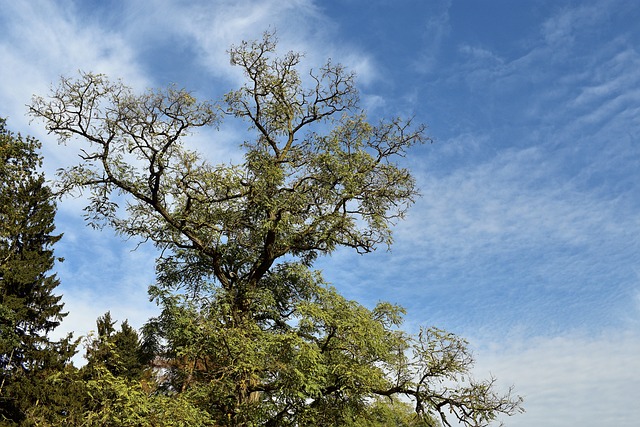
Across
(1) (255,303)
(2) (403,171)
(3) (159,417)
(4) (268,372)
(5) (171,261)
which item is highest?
(2) (403,171)

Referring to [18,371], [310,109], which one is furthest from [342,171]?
[18,371]

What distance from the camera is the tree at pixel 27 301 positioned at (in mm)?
31359

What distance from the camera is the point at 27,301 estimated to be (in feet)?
117

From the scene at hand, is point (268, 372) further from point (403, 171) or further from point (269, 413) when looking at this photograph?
point (403, 171)

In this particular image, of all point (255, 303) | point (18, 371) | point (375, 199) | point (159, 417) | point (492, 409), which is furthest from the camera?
point (18, 371)

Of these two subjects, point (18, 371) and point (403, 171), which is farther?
point (18, 371)

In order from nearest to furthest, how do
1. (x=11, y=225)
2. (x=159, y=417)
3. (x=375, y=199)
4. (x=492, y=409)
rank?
1. (x=159, y=417)
2. (x=492, y=409)
3. (x=375, y=199)
4. (x=11, y=225)

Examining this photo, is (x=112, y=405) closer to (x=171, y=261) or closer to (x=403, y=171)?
(x=171, y=261)

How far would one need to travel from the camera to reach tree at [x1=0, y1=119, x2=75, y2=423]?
31.4 m

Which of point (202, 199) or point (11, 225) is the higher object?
point (11, 225)

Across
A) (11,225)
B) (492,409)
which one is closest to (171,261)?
(492,409)

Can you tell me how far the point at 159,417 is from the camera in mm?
11594

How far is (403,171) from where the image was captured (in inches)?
671

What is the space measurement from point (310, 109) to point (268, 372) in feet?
28.1
